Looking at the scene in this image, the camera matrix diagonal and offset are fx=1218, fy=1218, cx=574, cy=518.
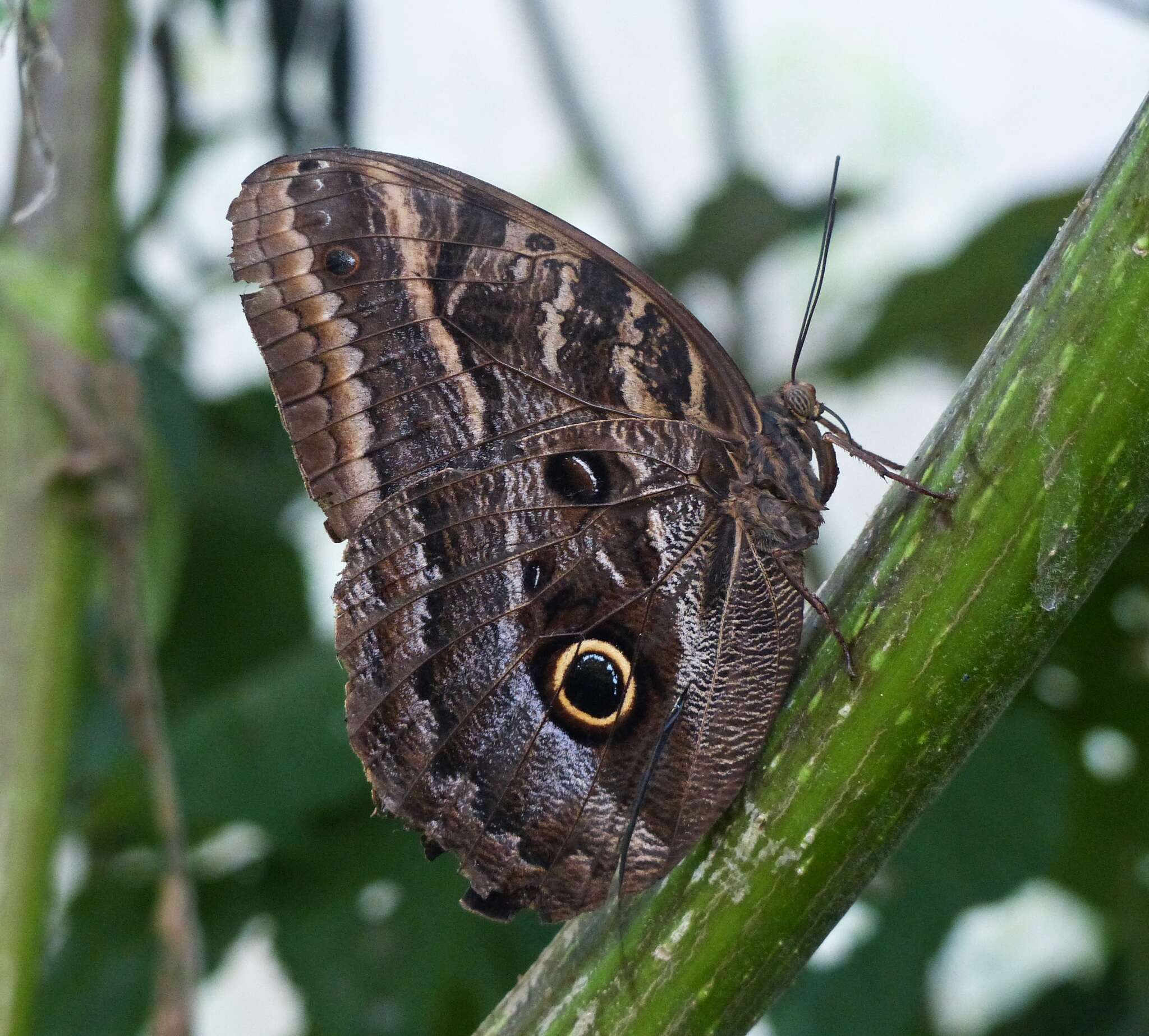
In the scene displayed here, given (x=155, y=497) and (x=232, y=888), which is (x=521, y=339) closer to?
(x=155, y=497)

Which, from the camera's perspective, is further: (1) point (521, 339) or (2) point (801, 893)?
(1) point (521, 339)

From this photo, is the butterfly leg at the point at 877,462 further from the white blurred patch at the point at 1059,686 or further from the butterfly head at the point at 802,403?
the white blurred patch at the point at 1059,686

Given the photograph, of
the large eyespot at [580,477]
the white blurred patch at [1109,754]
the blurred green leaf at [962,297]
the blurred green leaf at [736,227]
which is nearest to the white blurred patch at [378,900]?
the large eyespot at [580,477]

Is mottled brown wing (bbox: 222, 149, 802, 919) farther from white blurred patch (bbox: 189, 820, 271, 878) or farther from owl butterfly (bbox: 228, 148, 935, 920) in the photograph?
white blurred patch (bbox: 189, 820, 271, 878)

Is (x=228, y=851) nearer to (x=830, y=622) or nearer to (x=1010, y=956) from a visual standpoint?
(x=830, y=622)

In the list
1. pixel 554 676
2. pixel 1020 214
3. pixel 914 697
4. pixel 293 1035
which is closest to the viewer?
pixel 914 697

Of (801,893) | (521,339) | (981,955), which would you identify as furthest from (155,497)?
(981,955)

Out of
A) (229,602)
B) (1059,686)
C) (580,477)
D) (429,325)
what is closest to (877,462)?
(580,477)
